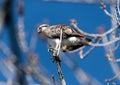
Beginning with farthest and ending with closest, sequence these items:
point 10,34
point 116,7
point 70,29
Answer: point 70,29, point 116,7, point 10,34

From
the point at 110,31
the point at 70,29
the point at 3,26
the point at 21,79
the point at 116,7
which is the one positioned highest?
the point at 70,29

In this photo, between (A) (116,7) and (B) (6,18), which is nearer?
(B) (6,18)

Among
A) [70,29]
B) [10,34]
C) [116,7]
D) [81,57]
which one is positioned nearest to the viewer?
[10,34]

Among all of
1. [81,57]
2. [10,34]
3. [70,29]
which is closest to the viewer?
[10,34]

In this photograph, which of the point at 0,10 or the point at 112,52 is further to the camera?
the point at 112,52

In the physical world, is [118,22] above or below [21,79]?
above

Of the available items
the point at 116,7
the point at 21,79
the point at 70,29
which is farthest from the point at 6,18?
the point at 70,29

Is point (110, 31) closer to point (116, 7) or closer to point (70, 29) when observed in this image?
point (116, 7)

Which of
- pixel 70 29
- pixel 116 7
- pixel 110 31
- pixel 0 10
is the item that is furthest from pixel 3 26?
pixel 70 29

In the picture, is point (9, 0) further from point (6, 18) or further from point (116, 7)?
point (116, 7)
